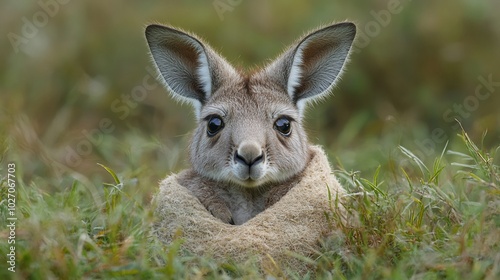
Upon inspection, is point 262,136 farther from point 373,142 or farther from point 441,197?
point 373,142

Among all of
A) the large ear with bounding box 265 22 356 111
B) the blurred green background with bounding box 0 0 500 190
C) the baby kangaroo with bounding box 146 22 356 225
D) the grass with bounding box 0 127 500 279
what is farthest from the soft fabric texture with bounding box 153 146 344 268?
the blurred green background with bounding box 0 0 500 190

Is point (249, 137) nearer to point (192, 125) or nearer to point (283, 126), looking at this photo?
point (283, 126)

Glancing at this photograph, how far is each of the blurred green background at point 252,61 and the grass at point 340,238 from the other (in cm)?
451

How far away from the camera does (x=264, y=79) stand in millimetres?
7754

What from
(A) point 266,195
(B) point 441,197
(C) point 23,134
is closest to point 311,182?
(A) point 266,195

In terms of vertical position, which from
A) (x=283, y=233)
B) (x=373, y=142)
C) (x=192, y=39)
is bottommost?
(x=373, y=142)

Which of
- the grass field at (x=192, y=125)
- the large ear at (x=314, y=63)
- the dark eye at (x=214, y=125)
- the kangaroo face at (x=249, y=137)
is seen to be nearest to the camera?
the grass field at (x=192, y=125)

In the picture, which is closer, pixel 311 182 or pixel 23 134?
pixel 311 182

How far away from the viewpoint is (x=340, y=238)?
6.57 meters

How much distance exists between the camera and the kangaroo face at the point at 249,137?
6.94 m

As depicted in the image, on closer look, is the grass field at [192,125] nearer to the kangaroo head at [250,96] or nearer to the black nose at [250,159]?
the kangaroo head at [250,96]

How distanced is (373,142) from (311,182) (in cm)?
405

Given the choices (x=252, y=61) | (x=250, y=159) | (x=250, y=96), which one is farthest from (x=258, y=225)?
(x=252, y=61)

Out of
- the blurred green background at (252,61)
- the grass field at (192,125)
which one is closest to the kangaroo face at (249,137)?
the grass field at (192,125)
